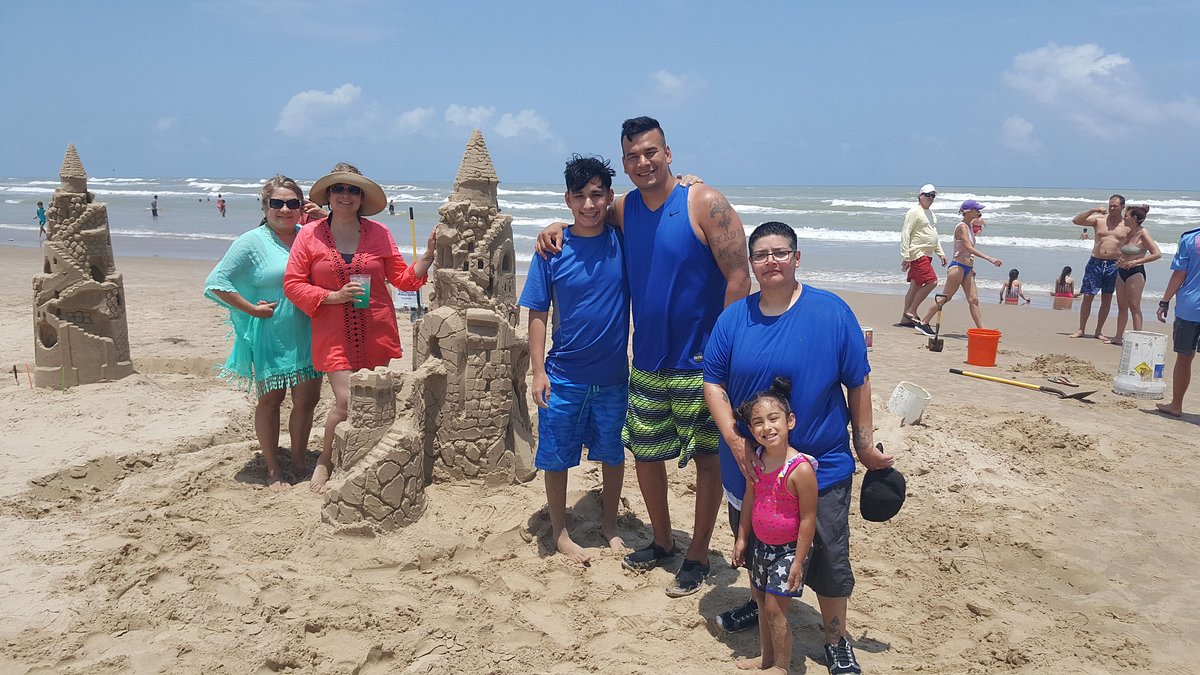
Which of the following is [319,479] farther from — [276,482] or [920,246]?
[920,246]

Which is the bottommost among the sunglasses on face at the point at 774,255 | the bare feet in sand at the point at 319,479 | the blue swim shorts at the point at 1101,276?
the bare feet in sand at the point at 319,479

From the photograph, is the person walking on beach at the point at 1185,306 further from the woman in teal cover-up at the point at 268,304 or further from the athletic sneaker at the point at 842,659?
the woman in teal cover-up at the point at 268,304

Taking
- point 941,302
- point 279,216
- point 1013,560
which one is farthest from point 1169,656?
point 941,302

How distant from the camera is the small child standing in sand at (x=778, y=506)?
278 cm

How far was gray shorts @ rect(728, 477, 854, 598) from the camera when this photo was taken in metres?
2.92

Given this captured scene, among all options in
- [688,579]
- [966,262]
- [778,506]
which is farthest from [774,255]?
[966,262]

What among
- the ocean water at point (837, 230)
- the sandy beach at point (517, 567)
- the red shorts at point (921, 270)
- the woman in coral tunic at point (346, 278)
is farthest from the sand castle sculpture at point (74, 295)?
the ocean water at point (837, 230)

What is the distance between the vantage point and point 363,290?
4.23 metres

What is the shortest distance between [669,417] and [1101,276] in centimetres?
839

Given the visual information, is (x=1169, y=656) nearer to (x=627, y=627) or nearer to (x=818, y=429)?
(x=818, y=429)

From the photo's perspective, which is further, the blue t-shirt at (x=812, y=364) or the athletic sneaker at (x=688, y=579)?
the athletic sneaker at (x=688, y=579)

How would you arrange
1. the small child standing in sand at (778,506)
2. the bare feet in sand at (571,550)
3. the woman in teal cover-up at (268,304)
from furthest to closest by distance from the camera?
the woman in teal cover-up at (268,304), the bare feet in sand at (571,550), the small child standing in sand at (778,506)

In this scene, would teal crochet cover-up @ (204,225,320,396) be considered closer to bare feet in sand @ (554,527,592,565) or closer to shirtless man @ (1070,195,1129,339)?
bare feet in sand @ (554,527,592,565)

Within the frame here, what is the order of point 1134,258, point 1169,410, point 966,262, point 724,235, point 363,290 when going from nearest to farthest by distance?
point 724,235, point 363,290, point 1169,410, point 1134,258, point 966,262
